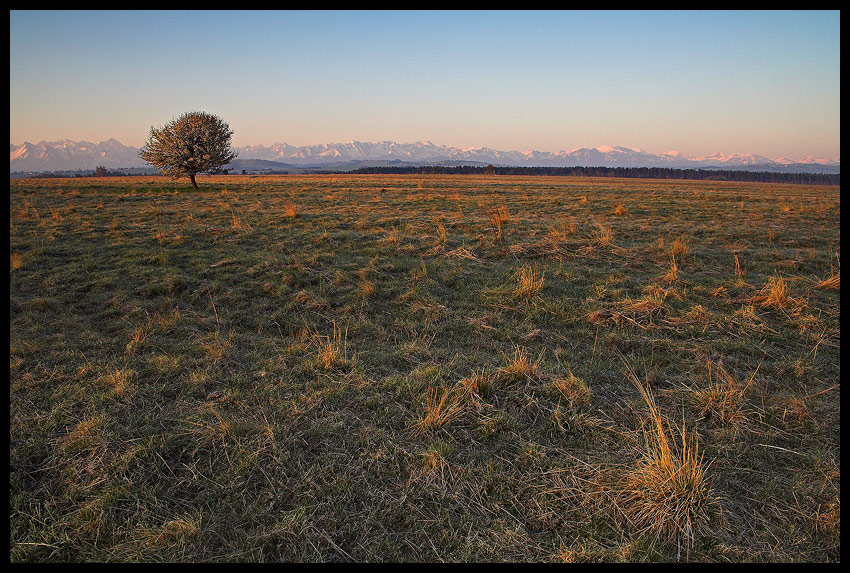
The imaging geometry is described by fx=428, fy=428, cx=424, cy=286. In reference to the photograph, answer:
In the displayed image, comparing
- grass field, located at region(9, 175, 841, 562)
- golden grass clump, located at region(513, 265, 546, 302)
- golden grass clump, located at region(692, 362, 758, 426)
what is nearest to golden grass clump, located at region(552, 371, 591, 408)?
grass field, located at region(9, 175, 841, 562)

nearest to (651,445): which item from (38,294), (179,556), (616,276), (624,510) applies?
(624,510)

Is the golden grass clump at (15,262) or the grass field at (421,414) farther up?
the golden grass clump at (15,262)

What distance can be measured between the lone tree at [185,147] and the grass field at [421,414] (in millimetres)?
25411

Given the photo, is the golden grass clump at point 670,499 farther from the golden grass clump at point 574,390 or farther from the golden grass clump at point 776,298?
the golden grass clump at point 776,298

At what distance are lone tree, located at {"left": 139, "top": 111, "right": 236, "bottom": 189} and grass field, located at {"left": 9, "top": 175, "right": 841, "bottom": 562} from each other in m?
25.4

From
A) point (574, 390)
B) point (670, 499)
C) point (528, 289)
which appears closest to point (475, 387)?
point (574, 390)

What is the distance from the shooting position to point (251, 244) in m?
10.5

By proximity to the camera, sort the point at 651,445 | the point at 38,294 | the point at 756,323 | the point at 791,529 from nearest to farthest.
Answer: the point at 791,529 < the point at 651,445 < the point at 756,323 < the point at 38,294

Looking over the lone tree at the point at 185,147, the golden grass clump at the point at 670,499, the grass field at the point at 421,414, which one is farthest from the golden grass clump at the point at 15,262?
the lone tree at the point at 185,147

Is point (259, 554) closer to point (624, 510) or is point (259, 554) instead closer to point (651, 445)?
point (624, 510)

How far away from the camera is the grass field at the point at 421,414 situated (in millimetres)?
2447

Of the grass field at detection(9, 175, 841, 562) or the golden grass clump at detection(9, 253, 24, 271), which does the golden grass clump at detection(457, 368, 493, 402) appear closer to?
the grass field at detection(9, 175, 841, 562)
